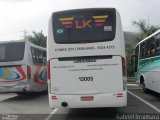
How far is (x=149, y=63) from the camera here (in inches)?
639

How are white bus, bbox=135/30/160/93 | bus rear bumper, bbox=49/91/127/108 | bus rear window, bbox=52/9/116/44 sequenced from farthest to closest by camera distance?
white bus, bbox=135/30/160/93
bus rear window, bbox=52/9/116/44
bus rear bumper, bbox=49/91/127/108

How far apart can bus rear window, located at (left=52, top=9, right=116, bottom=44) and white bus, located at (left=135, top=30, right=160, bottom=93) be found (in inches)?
181

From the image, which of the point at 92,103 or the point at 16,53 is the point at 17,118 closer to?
the point at 92,103

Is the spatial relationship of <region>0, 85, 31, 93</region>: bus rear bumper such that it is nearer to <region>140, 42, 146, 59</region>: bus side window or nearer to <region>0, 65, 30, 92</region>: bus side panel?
<region>0, 65, 30, 92</region>: bus side panel

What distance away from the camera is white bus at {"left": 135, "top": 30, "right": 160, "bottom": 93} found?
14681mm

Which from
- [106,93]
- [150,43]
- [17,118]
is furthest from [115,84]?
[150,43]

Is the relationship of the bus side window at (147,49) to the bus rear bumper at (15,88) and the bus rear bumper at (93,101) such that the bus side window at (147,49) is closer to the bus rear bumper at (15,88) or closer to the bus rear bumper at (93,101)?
the bus rear bumper at (15,88)

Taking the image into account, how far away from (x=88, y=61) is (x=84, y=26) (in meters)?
1.15

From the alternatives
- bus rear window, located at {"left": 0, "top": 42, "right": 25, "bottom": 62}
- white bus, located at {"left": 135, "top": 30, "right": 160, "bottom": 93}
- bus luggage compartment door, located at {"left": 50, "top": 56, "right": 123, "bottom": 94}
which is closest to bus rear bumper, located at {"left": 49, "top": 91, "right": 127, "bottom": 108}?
bus luggage compartment door, located at {"left": 50, "top": 56, "right": 123, "bottom": 94}

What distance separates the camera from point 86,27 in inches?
415

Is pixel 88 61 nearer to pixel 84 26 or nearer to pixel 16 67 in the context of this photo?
pixel 84 26

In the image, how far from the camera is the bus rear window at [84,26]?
10438mm

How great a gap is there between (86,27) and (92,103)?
2407 mm

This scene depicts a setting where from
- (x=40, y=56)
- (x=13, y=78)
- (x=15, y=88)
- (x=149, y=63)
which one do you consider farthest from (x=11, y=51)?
(x=149, y=63)
